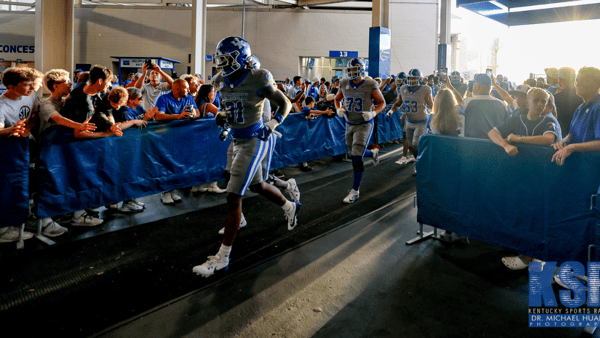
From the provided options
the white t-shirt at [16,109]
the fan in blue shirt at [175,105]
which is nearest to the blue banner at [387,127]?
the fan in blue shirt at [175,105]

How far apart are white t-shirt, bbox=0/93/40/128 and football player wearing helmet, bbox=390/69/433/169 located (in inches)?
237

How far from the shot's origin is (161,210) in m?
5.75

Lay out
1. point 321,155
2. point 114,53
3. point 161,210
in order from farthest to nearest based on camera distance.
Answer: point 114,53 → point 321,155 → point 161,210

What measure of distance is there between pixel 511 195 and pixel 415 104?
451 centimetres

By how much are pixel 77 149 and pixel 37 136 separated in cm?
48

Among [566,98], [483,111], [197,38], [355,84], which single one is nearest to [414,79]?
[355,84]

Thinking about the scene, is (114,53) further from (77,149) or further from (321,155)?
(77,149)

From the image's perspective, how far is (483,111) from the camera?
443cm

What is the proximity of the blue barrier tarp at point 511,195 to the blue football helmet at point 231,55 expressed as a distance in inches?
89.3

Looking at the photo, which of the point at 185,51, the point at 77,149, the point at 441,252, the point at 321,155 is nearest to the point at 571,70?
the point at 441,252

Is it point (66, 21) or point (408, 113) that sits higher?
point (66, 21)

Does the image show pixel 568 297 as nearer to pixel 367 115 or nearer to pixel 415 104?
pixel 367 115

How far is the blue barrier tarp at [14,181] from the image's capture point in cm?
408

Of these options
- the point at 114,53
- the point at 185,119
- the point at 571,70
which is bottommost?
the point at 185,119
